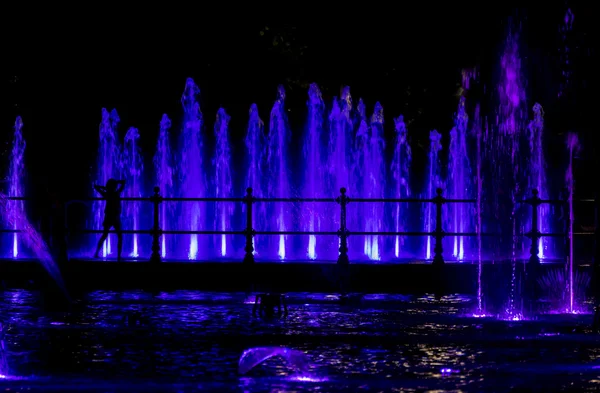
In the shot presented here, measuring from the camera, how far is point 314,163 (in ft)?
97.3

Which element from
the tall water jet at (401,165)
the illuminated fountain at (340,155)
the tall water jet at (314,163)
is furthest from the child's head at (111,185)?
the tall water jet at (401,165)

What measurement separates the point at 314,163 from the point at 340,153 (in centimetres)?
66

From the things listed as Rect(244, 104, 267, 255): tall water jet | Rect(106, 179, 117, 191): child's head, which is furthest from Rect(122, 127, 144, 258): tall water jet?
Rect(106, 179, 117, 191): child's head

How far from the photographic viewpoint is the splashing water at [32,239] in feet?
63.1

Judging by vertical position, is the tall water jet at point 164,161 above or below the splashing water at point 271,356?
above

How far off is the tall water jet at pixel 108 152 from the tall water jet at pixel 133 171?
0.23 metres

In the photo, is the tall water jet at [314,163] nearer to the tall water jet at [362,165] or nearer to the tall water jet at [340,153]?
the tall water jet at [340,153]

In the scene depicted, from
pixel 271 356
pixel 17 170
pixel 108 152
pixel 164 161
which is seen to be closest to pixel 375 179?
pixel 164 161

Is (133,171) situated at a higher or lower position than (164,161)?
lower

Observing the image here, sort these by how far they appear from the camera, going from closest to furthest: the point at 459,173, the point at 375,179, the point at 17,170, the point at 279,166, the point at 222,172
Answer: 1. the point at 375,179
2. the point at 279,166
3. the point at 459,173
4. the point at 222,172
5. the point at 17,170

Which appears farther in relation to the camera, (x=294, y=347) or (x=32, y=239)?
(x=32, y=239)

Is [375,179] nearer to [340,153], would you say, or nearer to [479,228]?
[340,153]

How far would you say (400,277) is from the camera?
1903 cm

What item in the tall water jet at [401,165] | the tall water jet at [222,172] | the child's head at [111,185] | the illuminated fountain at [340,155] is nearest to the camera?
the child's head at [111,185]
